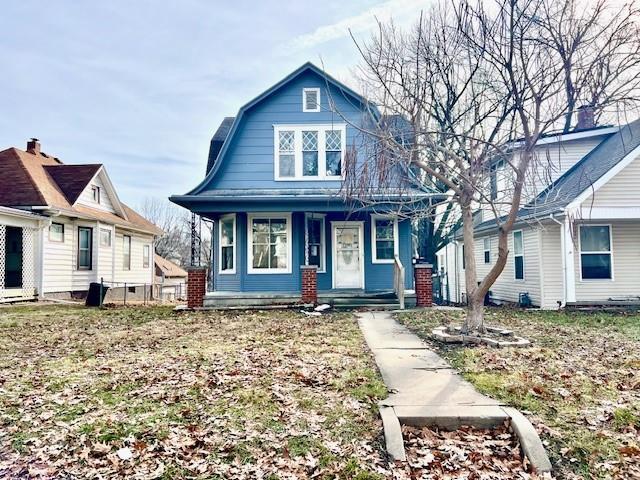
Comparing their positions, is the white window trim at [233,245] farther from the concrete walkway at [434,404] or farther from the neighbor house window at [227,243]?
the concrete walkway at [434,404]

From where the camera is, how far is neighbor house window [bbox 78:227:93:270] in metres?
16.9

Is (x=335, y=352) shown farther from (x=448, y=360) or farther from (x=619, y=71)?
(x=619, y=71)

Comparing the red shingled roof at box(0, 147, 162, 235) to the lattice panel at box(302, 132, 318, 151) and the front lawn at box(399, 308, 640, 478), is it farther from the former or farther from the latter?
the front lawn at box(399, 308, 640, 478)

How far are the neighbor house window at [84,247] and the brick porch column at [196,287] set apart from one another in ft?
24.7

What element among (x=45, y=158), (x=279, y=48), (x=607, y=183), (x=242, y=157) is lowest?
(x=607, y=183)

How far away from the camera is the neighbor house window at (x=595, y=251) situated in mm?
12508

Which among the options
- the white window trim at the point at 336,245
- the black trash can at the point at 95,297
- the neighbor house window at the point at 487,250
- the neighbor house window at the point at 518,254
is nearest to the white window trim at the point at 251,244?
the white window trim at the point at 336,245

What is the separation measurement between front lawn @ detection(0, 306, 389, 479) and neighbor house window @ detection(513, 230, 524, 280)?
9315 millimetres

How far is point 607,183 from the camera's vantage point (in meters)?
11.8

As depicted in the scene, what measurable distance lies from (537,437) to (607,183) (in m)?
10.9

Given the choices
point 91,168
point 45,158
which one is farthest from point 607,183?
point 45,158

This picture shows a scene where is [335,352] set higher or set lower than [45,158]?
lower

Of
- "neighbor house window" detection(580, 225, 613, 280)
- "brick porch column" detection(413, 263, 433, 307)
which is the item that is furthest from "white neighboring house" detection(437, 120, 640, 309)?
"brick porch column" detection(413, 263, 433, 307)

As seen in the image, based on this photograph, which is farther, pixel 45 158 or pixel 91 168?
pixel 45 158
